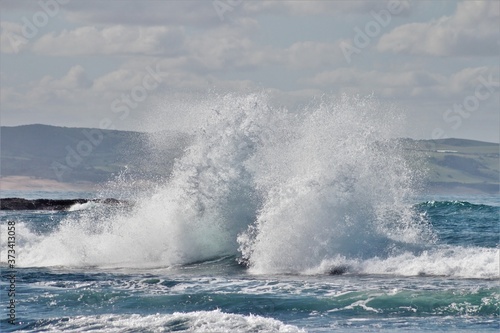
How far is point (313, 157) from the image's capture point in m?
31.5

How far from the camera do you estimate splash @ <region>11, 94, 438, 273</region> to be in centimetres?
3009

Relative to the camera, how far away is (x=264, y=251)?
1179 inches

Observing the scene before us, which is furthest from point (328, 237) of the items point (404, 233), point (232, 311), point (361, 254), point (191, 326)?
point (191, 326)

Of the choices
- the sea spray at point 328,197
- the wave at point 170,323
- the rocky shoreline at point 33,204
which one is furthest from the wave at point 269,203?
the rocky shoreline at point 33,204

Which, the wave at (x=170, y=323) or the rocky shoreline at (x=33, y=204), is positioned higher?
the rocky shoreline at (x=33, y=204)

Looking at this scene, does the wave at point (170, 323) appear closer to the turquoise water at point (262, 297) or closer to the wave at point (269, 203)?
the turquoise water at point (262, 297)

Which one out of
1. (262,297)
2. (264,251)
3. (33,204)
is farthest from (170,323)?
(33,204)

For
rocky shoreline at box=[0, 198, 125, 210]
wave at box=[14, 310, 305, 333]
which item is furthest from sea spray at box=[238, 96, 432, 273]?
rocky shoreline at box=[0, 198, 125, 210]

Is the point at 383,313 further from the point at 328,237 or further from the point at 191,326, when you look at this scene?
the point at 328,237

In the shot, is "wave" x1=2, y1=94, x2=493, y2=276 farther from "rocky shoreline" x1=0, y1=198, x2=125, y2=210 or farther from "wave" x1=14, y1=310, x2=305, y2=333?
"rocky shoreline" x1=0, y1=198, x2=125, y2=210

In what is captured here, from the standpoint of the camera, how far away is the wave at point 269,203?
30062 millimetres

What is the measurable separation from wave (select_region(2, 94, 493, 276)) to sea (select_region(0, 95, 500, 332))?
0.05 m

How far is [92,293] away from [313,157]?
373 inches

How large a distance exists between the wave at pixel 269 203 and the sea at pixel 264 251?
5 centimetres
